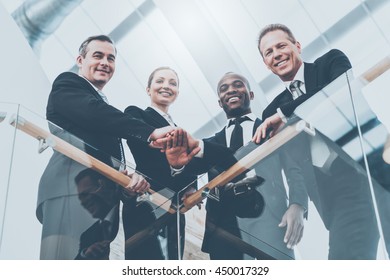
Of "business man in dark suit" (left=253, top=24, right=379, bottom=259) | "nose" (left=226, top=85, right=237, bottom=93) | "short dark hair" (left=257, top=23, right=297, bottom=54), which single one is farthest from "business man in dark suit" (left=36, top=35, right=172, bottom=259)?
"short dark hair" (left=257, top=23, right=297, bottom=54)

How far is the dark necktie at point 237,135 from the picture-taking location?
461cm

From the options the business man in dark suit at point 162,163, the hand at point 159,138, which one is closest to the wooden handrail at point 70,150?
the business man in dark suit at point 162,163

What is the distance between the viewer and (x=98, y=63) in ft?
16.5

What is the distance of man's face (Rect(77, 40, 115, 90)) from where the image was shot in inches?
194

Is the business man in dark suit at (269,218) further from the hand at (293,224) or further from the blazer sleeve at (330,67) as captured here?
the blazer sleeve at (330,67)

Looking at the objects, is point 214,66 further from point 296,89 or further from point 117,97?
point 296,89

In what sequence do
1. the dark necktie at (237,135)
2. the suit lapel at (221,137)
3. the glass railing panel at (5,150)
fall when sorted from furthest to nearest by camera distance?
the suit lapel at (221,137)
the dark necktie at (237,135)
the glass railing panel at (5,150)

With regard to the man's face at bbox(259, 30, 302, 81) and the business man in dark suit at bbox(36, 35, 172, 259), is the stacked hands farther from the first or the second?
the man's face at bbox(259, 30, 302, 81)

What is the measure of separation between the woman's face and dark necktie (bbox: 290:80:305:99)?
113 centimetres

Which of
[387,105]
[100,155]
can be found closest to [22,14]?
[100,155]

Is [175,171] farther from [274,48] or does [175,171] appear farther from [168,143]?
[274,48]

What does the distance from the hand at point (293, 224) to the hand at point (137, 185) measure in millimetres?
973
